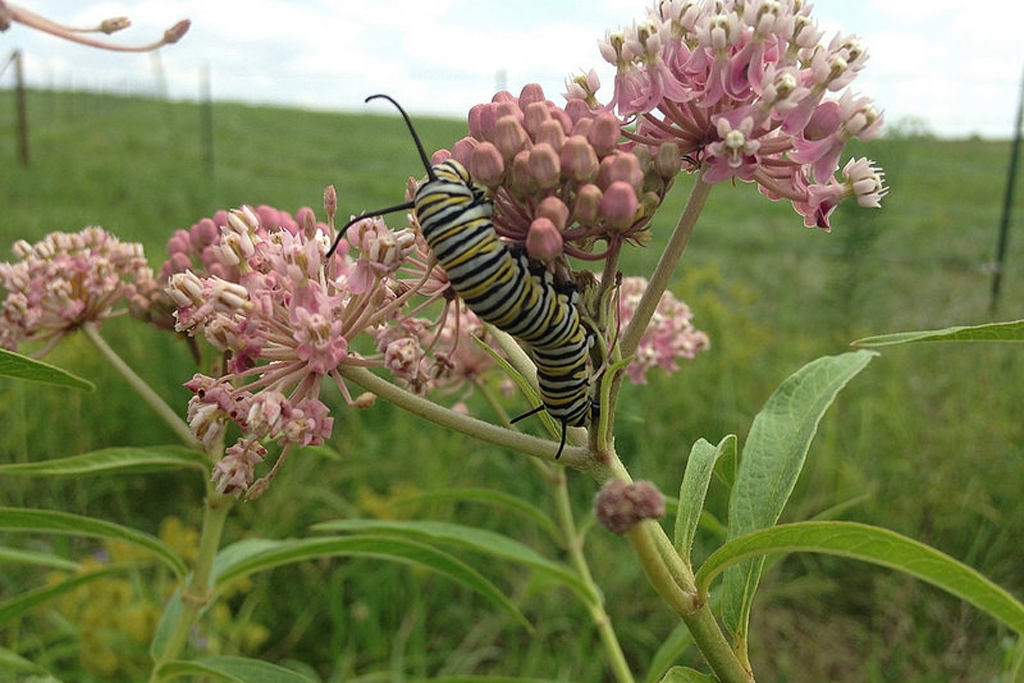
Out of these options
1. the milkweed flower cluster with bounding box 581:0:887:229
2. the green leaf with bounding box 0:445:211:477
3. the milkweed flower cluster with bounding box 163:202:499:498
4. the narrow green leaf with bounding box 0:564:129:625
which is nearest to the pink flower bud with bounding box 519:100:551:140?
the milkweed flower cluster with bounding box 581:0:887:229

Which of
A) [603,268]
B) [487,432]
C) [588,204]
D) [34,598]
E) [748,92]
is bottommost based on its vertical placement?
→ [34,598]

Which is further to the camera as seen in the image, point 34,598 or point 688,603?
point 34,598

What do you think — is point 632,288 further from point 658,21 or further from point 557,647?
point 557,647

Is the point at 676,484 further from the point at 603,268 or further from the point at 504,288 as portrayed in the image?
the point at 504,288

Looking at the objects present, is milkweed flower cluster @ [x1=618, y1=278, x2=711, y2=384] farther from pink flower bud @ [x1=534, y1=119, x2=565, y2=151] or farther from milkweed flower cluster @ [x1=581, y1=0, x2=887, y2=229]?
pink flower bud @ [x1=534, y1=119, x2=565, y2=151]

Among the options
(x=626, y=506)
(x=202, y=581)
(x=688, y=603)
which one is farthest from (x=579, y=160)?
(x=202, y=581)

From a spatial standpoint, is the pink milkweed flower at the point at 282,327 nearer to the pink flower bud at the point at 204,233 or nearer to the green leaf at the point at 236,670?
the green leaf at the point at 236,670
